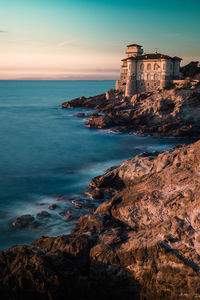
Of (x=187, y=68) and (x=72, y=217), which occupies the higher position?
(x=187, y=68)

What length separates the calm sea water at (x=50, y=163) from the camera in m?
15.6

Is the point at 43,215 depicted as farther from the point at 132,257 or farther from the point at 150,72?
the point at 150,72

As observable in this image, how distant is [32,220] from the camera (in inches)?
594

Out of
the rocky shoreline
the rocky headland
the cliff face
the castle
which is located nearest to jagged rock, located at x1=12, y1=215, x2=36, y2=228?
the rocky shoreline

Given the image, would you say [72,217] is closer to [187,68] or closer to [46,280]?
[46,280]

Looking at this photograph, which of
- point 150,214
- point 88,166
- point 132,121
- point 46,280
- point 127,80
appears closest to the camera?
point 46,280

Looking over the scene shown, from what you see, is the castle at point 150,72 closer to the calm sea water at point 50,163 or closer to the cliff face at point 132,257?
the calm sea water at point 50,163

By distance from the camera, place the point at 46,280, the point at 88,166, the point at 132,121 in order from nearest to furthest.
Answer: the point at 46,280 → the point at 88,166 → the point at 132,121

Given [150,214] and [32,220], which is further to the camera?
[32,220]

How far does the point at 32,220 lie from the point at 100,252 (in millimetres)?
6612

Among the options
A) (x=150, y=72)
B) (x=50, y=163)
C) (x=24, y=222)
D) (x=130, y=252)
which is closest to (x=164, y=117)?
(x=50, y=163)

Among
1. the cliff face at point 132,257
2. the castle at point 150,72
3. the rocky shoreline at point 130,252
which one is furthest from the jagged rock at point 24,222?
the castle at point 150,72

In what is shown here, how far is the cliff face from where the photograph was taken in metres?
8.50

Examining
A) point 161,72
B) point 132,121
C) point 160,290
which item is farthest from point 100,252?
point 161,72
